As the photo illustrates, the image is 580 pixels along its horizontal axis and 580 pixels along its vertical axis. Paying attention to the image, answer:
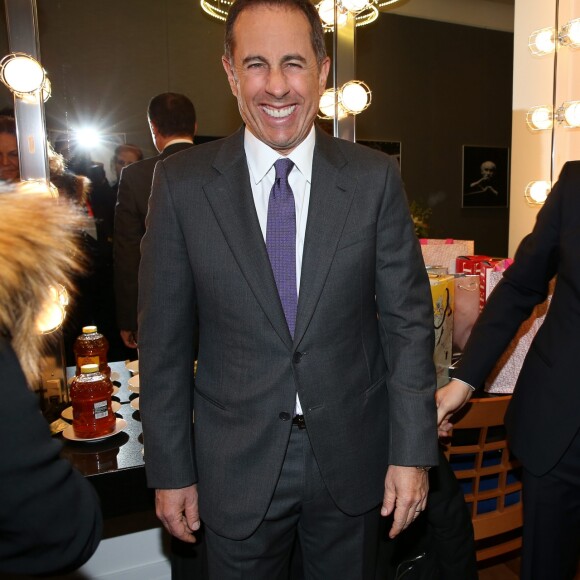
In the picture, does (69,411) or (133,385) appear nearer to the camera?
(69,411)

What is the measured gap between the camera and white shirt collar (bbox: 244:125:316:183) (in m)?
1.11

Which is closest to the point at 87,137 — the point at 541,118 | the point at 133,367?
the point at 133,367

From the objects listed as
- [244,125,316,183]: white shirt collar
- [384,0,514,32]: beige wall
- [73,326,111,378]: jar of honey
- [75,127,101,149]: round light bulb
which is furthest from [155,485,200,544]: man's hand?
[384,0,514,32]: beige wall

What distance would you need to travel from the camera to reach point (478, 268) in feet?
6.83

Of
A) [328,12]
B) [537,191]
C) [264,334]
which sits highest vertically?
[328,12]

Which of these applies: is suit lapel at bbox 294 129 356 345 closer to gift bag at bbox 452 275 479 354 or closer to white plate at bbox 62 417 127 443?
white plate at bbox 62 417 127 443

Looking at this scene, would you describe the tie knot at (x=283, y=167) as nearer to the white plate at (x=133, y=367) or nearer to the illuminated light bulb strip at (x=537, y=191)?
the white plate at (x=133, y=367)

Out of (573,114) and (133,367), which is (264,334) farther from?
(573,114)

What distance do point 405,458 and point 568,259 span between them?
0.54 m

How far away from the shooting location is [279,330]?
1.03 m

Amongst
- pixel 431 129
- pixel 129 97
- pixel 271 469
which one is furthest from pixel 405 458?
pixel 431 129

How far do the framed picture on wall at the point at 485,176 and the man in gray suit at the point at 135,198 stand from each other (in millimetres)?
3308

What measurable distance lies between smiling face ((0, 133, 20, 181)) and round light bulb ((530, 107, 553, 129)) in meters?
2.79

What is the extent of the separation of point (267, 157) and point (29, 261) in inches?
24.2
